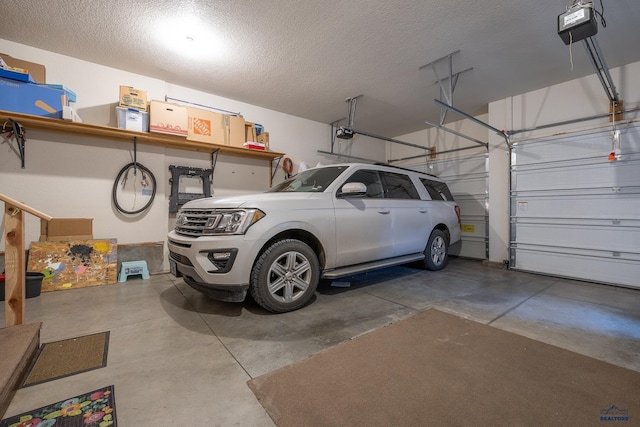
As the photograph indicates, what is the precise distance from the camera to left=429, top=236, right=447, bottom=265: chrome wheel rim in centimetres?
449

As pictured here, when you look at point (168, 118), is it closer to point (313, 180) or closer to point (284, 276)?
point (313, 180)

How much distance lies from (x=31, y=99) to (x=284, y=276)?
158 inches

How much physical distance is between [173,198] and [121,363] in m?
3.28

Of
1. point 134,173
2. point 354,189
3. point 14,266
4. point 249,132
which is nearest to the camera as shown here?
point 14,266

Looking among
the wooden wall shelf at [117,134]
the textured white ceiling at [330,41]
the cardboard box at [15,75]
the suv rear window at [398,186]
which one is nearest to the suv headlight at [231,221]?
the suv rear window at [398,186]

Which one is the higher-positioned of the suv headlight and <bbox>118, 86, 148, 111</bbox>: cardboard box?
<bbox>118, 86, 148, 111</bbox>: cardboard box

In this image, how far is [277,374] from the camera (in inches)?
64.1

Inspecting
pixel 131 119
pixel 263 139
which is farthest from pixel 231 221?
pixel 263 139

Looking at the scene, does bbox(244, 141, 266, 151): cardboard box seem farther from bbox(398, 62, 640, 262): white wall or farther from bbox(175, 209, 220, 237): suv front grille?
bbox(398, 62, 640, 262): white wall

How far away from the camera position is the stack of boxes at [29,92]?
10.4 ft

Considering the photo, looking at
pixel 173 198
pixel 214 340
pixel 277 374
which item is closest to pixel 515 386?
pixel 277 374

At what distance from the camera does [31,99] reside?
3279 mm

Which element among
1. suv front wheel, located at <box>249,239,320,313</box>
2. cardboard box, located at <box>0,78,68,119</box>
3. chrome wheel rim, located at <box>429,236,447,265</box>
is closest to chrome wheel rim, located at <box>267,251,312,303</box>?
suv front wheel, located at <box>249,239,320,313</box>

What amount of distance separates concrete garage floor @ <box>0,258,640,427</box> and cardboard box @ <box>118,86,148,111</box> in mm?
2694
